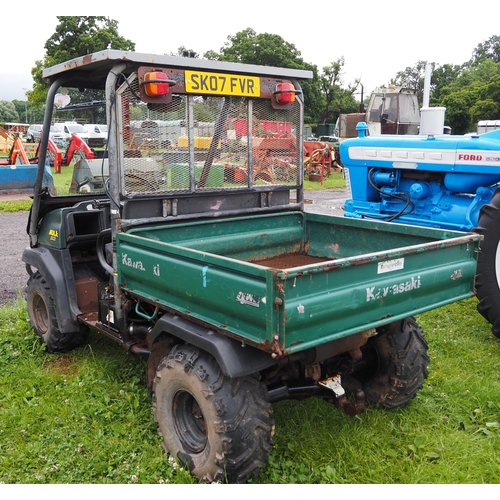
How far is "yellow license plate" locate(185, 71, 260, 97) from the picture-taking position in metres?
3.71

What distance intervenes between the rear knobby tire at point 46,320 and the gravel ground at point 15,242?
1.55 m

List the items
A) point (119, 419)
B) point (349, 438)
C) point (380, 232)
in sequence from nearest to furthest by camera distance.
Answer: point (349, 438) → point (119, 419) → point (380, 232)

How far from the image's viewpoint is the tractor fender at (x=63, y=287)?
4.30 metres

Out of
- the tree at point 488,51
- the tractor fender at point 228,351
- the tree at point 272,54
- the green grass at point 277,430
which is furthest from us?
the tree at point 488,51

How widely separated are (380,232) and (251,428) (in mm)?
1769

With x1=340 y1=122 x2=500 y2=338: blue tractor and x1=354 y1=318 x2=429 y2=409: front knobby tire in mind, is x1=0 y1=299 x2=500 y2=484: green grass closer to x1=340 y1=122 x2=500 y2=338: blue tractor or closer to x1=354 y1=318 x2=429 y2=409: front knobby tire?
x1=354 y1=318 x2=429 y2=409: front knobby tire

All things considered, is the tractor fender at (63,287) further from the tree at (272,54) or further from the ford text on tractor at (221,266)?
the tree at (272,54)

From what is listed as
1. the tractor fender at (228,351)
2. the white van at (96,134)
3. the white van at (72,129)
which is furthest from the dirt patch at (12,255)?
the tractor fender at (228,351)

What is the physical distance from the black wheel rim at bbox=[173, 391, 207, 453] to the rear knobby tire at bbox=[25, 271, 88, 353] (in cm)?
152

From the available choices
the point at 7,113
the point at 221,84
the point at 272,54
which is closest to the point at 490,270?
the point at 221,84

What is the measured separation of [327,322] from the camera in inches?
107

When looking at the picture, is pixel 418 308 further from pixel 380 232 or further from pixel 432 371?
pixel 432 371

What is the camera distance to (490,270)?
15.9 feet

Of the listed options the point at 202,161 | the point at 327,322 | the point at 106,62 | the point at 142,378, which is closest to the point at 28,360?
the point at 142,378
